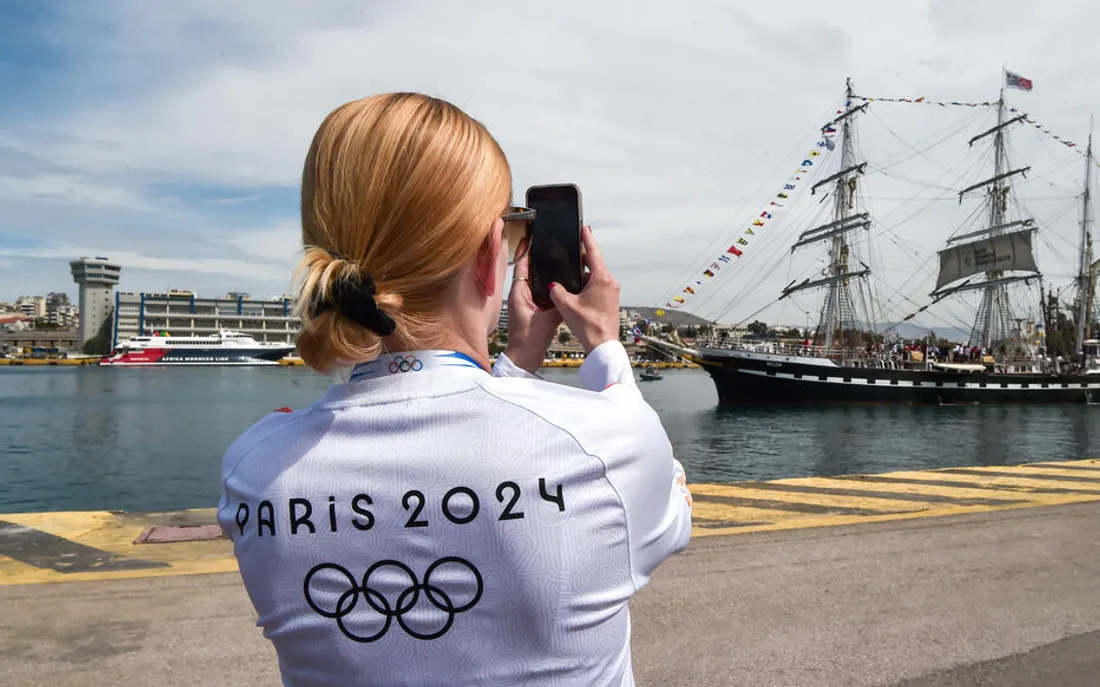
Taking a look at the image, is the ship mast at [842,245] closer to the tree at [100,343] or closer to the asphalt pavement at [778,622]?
the asphalt pavement at [778,622]

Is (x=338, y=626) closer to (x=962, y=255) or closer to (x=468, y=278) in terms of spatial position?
(x=468, y=278)

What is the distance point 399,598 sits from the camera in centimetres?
97

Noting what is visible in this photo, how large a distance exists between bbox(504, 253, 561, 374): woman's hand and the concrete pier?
2.10 metres

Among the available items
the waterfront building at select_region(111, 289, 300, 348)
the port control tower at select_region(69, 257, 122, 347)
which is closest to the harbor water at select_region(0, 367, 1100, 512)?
the waterfront building at select_region(111, 289, 300, 348)

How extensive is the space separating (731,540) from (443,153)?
14.0 ft

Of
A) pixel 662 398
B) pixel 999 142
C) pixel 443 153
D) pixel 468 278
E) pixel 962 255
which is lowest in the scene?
pixel 662 398

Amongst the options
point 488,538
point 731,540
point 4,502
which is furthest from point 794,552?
A: point 4,502

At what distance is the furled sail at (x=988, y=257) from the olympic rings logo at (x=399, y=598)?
225 ft

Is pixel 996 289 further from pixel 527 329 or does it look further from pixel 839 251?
pixel 527 329

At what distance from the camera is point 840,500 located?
6980mm

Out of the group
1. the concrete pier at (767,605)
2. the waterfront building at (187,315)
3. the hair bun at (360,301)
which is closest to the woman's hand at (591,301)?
the hair bun at (360,301)

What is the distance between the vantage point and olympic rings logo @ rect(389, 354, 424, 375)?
999 millimetres

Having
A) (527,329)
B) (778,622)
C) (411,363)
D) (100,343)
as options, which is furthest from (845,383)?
(100,343)

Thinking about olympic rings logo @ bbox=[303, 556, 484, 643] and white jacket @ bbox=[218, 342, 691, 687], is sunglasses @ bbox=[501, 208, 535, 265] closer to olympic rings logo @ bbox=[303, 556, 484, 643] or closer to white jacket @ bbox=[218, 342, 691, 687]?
white jacket @ bbox=[218, 342, 691, 687]
